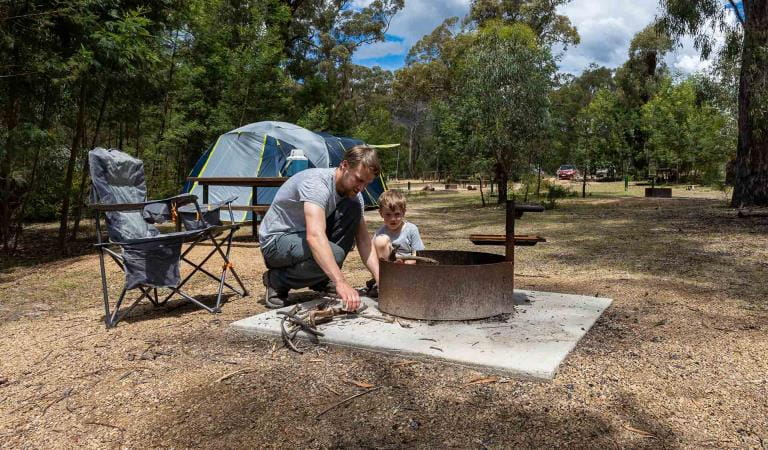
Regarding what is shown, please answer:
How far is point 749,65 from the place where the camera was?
10789 mm

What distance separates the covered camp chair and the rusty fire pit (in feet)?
4.46

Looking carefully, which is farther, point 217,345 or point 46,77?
point 46,77

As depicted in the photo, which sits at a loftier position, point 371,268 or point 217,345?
point 371,268

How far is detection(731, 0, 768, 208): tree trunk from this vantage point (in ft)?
33.9

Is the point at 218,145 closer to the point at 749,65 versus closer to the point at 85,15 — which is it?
the point at 85,15

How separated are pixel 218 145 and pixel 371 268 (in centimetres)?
769

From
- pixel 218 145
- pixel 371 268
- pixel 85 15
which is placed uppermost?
pixel 85 15

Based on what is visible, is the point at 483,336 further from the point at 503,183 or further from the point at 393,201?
the point at 503,183

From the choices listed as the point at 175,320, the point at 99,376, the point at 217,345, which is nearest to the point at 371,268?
the point at 217,345

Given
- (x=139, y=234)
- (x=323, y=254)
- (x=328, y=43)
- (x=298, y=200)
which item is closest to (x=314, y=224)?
(x=323, y=254)

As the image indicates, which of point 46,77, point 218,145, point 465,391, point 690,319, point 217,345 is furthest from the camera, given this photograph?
point 218,145

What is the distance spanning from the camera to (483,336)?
2.96 metres

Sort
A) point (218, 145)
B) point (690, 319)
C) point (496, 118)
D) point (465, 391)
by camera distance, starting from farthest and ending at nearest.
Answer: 1. point (496, 118)
2. point (218, 145)
3. point (690, 319)
4. point (465, 391)

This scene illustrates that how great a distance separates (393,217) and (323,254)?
3.01 feet
